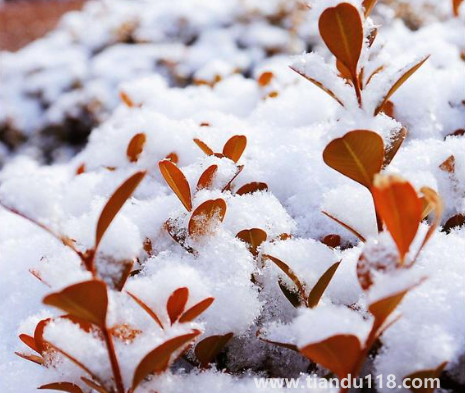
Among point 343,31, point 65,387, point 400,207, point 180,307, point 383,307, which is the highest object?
point 343,31

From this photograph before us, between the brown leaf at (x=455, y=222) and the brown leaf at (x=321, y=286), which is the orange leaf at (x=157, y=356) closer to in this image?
the brown leaf at (x=321, y=286)

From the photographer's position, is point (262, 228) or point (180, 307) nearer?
point (180, 307)

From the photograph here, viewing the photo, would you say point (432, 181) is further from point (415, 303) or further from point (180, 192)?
point (180, 192)

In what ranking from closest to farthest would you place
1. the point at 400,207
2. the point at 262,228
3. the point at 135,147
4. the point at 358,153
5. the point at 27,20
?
1. the point at 400,207
2. the point at 358,153
3. the point at 262,228
4. the point at 135,147
5. the point at 27,20

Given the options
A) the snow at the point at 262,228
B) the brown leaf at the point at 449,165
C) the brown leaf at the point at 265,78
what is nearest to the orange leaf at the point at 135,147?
the snow at the point at 262,228

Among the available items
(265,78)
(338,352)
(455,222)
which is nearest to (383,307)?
(338,352)

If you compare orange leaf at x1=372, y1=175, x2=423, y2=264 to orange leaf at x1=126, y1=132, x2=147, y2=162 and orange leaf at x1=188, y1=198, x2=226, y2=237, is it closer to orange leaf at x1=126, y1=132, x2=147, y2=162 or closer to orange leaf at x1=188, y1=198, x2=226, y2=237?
Answer: orange leaf at x1=188, y1=198, x2=226, y2=237

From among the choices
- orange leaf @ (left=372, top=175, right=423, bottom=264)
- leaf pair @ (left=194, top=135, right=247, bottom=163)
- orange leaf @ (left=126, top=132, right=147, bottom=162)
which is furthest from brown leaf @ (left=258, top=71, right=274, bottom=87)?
orange leaf @ (left=372, top=175, right=423, bottom=264)

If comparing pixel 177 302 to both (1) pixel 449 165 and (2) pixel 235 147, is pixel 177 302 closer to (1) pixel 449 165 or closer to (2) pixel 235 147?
(2) pixel 235 147
